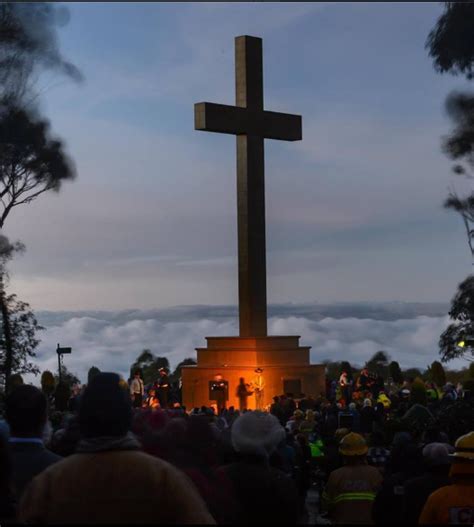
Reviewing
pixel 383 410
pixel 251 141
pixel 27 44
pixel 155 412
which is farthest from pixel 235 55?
pixel 155 412

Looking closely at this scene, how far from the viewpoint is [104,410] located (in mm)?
4211

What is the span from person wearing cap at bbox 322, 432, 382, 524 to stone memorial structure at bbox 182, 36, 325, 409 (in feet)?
83.0

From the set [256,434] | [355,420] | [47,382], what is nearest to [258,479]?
[256,434]

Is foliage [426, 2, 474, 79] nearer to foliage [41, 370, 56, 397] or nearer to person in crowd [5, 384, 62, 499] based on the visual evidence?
foliage [41, 370, 56, 397]

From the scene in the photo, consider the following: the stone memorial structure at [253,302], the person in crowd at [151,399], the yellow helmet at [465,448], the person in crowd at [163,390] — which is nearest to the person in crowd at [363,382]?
the stone memorial structure at [253,302]

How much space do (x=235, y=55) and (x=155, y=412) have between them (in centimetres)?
3007

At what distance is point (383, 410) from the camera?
24156 millimetres

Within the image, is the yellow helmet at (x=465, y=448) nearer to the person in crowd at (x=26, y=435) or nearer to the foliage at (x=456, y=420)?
the person in crowd at (x=26, y=435)

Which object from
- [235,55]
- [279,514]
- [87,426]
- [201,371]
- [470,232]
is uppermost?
[235,55]

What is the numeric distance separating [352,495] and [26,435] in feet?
11.0

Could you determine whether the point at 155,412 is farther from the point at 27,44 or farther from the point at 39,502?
the point at 27,44

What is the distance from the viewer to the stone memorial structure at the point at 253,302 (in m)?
34.7

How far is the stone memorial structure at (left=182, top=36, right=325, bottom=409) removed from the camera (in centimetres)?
3466

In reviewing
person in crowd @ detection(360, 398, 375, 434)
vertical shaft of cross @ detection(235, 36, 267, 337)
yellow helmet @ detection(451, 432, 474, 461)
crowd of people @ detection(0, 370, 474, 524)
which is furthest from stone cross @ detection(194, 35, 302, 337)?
yellow helmet @ detection(451, 432, 474, 461)
